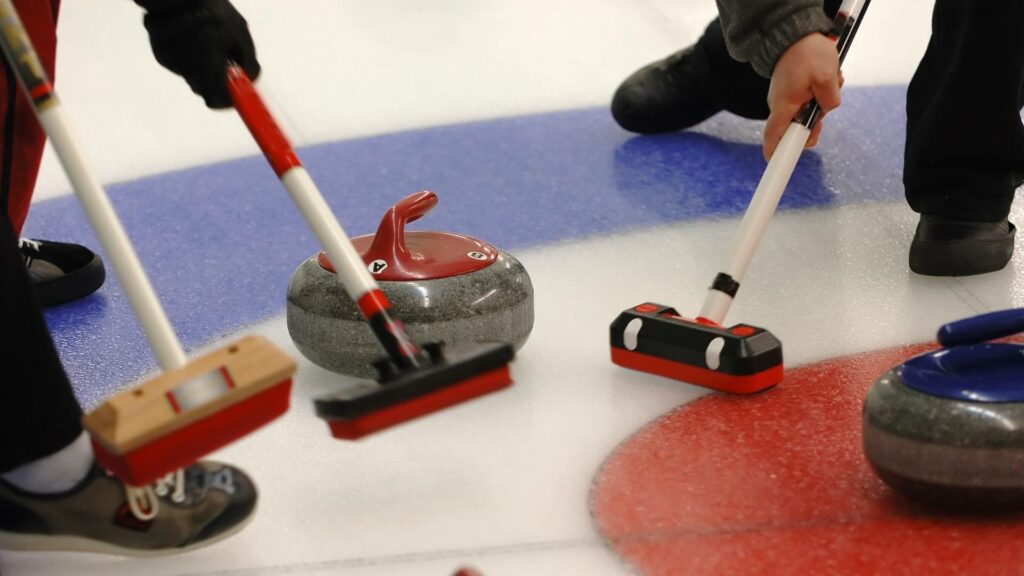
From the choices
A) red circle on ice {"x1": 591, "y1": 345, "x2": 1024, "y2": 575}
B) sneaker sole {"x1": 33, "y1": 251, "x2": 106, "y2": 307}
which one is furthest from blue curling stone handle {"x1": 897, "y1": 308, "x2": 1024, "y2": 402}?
sneaker sole {"x1": 33, "y1": 251, "x2": 106, "y2": 307}

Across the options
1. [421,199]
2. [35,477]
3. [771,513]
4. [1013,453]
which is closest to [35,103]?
[35,477]

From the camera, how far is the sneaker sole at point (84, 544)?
1.24 m

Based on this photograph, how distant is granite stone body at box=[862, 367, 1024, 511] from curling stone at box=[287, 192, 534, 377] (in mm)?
530

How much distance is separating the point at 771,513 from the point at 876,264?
33.4 inches

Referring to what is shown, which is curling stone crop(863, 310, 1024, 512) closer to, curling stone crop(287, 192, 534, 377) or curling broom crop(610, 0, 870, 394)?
curling broom crop(610, 0, 870, 394)

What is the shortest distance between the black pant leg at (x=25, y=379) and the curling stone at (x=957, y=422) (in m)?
0.78

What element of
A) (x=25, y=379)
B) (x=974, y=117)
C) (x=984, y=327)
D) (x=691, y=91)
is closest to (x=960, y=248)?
(x=974, y=117)

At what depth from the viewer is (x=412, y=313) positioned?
5.23ft

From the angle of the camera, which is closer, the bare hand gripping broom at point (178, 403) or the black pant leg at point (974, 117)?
the bare hand gripping broom at point (178, 403)

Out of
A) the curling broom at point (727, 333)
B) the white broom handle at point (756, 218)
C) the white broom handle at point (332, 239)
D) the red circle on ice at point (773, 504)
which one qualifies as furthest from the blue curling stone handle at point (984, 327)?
the white broom handle at point (332, 239)

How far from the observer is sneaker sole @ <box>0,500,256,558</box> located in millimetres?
1243

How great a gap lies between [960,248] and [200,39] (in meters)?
1.17

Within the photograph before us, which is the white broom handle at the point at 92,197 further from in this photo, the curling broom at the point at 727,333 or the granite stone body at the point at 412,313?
the curling broom at the point at 727,333

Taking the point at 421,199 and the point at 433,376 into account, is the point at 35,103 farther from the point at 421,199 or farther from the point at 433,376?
the point at 421,199
